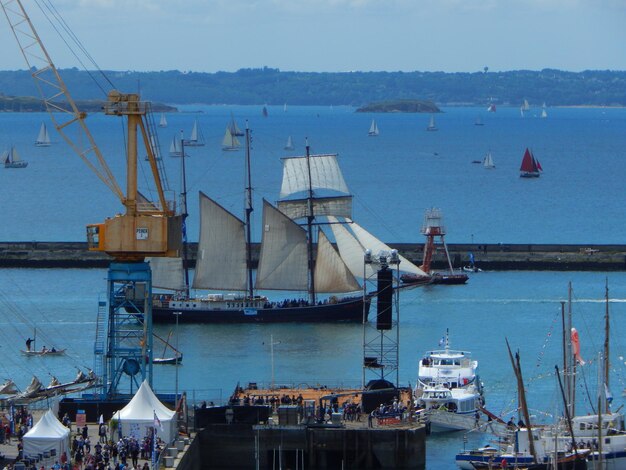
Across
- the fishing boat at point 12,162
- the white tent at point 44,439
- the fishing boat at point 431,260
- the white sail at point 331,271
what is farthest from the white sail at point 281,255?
the fishing boat at point 12,162

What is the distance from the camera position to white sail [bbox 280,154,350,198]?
8344 centimetres

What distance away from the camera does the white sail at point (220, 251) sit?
83000 millimetres

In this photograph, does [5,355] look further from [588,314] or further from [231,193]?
[231,193]

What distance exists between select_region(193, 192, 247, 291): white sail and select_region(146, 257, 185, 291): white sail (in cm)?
106

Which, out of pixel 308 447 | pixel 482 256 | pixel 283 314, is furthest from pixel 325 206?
pixel 308 447

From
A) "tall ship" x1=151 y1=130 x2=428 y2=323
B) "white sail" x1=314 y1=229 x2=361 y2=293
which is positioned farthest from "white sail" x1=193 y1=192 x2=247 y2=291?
"white sail" x1=314 y1=229 x2=361 y2=293

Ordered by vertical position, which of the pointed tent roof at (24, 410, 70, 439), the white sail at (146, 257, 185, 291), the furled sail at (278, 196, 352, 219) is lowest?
the white sail at (146, 257, 185, 291)

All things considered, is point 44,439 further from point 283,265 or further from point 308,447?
point 283,265

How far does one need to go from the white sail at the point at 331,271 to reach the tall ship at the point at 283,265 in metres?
0.05

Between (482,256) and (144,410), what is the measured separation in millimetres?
54675

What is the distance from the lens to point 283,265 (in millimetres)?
82500

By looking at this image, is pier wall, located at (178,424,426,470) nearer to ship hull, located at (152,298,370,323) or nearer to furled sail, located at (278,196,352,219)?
ship hull, located at (152,298,370,323)

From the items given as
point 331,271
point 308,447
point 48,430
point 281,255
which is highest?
point 281,255

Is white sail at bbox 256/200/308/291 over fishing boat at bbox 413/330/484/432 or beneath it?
over
